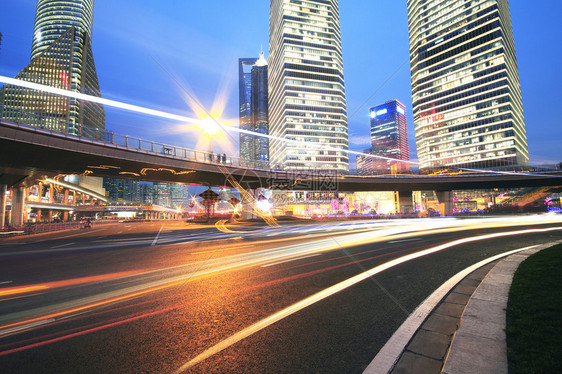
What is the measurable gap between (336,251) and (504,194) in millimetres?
137675

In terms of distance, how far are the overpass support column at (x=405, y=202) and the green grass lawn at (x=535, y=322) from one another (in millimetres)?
59558

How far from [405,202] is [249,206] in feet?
127

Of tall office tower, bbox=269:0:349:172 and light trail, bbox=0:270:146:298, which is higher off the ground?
tall office tower, bbox=269:0:349:172

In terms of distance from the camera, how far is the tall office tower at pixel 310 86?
128250 millimetres

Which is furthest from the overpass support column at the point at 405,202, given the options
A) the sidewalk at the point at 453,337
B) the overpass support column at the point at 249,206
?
the sidewalk at the point at 453,337

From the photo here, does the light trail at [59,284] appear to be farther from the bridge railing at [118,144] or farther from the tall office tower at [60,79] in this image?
the tall office tower at [60,79]

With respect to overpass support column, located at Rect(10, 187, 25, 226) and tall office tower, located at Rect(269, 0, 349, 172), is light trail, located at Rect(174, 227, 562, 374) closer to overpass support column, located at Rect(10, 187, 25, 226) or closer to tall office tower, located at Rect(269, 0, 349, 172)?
overpass support column, located at Rect(10, 187, 25, 226)

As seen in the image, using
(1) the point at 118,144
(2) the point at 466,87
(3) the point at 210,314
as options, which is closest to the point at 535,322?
(3) the point at 210,314

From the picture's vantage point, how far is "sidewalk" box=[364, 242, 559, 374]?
2.75 m

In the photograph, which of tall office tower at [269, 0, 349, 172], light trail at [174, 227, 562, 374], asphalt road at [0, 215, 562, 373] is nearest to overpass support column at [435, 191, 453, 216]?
asphalt road at [0, 215, 562, 373]

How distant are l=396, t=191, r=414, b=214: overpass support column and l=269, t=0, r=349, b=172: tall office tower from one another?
66699mm

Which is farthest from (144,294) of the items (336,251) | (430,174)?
(430,174)

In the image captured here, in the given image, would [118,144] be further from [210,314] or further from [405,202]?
[405,202]

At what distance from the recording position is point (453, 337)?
11.1ft
